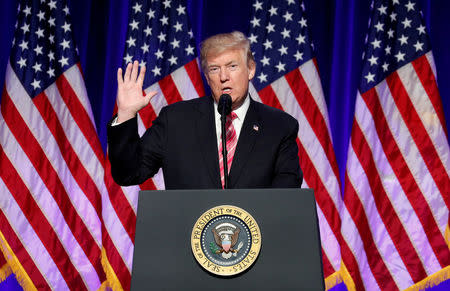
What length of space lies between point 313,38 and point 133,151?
2750 mm

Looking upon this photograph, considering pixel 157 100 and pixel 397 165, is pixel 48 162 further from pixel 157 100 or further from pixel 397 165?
pixel 397 165

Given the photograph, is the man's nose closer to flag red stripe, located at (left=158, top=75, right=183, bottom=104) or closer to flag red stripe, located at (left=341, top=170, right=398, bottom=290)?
flag red stripe, located at (left=158, top=75, right=183, bottom=104)

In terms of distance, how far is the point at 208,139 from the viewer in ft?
5.31

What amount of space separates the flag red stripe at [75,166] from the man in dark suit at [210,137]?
1.87 metres

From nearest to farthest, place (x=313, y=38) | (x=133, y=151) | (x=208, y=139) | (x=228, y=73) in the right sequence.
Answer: (x=133, y=151), (x=208, y=139), (x=228, y=73), (x=313, y=38)

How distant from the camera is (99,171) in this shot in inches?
138

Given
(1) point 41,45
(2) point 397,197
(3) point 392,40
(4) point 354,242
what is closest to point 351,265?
(4) point 354,242

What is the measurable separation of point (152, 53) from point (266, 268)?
273 centimetres

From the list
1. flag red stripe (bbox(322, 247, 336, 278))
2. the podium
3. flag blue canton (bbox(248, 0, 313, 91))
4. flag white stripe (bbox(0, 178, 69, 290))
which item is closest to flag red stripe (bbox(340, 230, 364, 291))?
flag red stripe (bbox(322, 247, 336, 278))

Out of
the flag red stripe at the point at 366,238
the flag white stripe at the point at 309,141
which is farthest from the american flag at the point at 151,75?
the flag red stripe at the point at 366,238

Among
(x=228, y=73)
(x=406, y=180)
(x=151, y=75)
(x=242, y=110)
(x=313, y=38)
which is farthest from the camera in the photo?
(x=313, y=38)

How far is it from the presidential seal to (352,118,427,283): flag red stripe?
2.48 m

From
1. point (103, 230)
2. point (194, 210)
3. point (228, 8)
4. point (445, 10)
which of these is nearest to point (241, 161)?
point (194, 210)

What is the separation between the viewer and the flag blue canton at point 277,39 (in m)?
3.51
